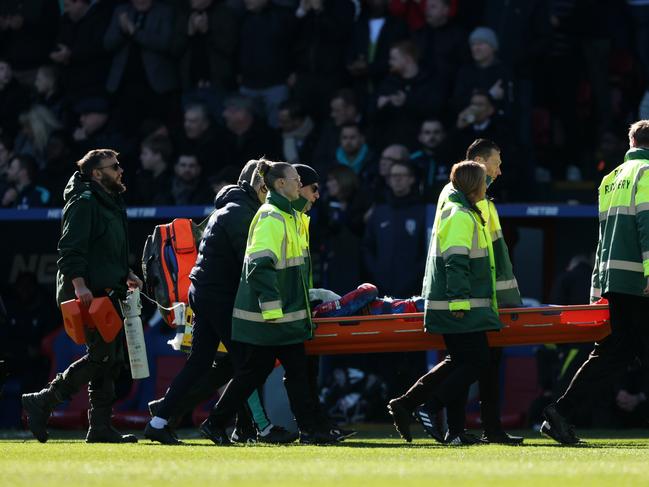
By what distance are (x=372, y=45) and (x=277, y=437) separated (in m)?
6.15

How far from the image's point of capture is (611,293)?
10.1 metres

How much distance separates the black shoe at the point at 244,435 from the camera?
11188 millimetres

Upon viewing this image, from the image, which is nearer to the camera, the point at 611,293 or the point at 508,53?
the point at 611,293

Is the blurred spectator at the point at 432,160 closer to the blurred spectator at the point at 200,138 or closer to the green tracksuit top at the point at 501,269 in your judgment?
the blurred spectator at the point at 200,138

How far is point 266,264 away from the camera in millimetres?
9961

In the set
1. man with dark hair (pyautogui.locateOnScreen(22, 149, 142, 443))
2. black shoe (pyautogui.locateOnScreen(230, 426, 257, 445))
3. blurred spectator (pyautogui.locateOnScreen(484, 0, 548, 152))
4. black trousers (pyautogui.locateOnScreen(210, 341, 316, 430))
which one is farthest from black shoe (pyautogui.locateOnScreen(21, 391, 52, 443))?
blurred spectator (pyautogui.locateOnScreen(484, 0, 548, 152))

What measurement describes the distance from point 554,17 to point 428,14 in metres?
1.20

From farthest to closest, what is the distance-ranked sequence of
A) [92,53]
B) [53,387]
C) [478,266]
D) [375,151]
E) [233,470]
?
[92,53]
[375,151]
[53,387]
[478,266]
[233,470]

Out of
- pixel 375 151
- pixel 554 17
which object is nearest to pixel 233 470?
pixel 375 151

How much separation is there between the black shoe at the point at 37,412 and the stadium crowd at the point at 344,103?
3.95m

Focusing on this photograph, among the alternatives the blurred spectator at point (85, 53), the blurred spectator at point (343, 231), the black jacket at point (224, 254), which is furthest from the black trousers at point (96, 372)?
the blurred spectator at point (85, 53)

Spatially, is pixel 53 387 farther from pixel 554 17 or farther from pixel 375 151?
pixel 554 17

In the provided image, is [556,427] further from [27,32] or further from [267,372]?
[27,32]

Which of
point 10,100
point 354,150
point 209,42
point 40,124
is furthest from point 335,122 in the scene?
point 10,100
